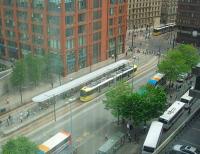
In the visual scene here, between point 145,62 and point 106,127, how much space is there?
4.19 metres

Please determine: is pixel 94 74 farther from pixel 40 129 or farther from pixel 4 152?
pixel 4 152

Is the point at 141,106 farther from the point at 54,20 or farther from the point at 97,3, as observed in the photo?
the point at 97,3

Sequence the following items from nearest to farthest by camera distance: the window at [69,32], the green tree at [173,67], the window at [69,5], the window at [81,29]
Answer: the green tree at [173,67], the window at [69,5], the window at [69,32], the window at [81,29]

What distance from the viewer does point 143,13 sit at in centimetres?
1419

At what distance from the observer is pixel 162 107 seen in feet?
19.2

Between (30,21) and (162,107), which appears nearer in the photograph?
(162,107)

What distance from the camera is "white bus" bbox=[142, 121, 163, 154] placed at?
531 cm

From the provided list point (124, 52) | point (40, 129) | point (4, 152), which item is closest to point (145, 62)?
point (124, 52)

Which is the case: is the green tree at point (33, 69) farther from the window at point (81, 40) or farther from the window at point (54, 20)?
the window at point (81, 40)

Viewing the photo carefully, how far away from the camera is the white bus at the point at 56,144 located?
4.95 metres

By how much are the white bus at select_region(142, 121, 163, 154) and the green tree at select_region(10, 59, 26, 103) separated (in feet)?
9.63

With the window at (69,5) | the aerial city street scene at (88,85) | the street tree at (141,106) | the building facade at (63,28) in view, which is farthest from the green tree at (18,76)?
the street tree at (141,106)

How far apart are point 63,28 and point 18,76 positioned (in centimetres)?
169

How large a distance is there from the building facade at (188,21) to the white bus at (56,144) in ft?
26.0
